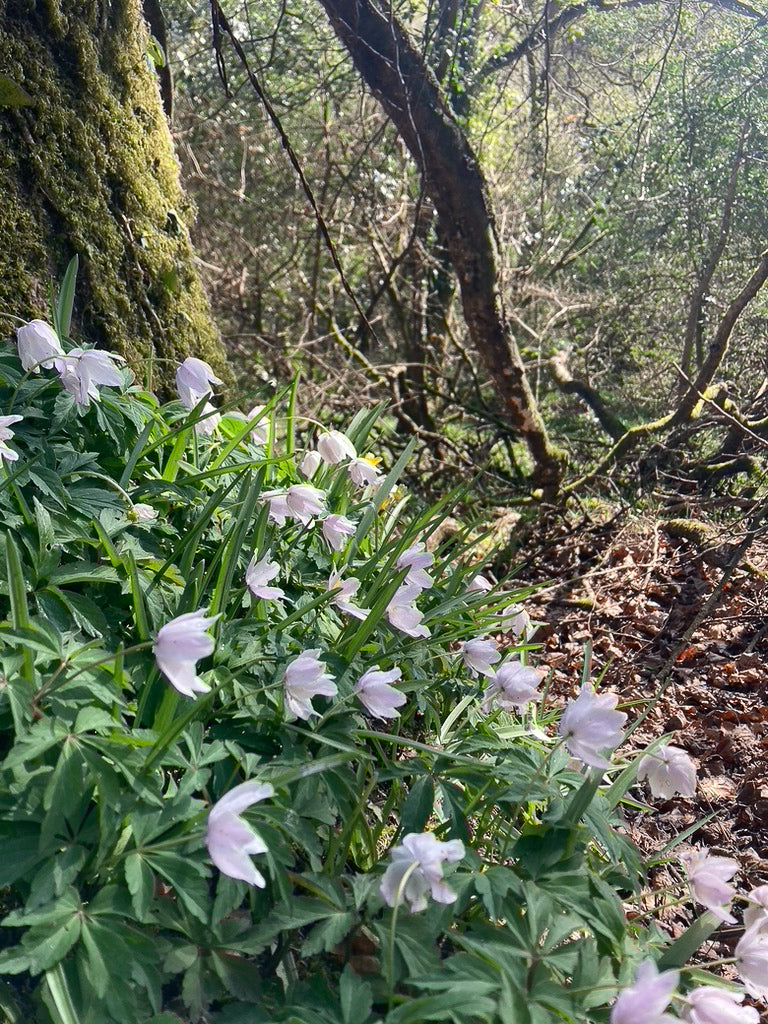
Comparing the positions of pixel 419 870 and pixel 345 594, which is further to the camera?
pixel 345 594

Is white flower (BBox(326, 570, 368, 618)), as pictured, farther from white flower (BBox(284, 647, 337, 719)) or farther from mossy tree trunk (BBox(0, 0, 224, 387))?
mossy tree trunk (BBox(0, 0, 224, 387))

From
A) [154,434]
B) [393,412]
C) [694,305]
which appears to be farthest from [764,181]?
[154,434]

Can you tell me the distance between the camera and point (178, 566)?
5.95 ft

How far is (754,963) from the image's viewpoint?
129cm

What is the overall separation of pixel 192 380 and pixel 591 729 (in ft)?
4.03

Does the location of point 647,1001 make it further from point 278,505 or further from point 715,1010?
point 278,505

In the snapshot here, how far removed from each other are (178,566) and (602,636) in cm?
211

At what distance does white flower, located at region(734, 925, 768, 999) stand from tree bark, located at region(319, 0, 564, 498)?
12.3ft

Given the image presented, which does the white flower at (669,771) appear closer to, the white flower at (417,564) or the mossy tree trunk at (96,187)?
the white flower at (417,564)

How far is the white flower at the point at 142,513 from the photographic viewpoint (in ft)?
5.77

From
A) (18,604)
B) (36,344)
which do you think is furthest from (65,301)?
(18,604)

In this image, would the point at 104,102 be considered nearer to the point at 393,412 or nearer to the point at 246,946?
the point at 246,946

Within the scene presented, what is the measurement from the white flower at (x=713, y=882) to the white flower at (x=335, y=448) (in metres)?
1.26

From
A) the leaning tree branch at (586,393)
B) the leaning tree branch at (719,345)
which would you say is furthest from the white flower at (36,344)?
the leaning tree branch at (586,393)
